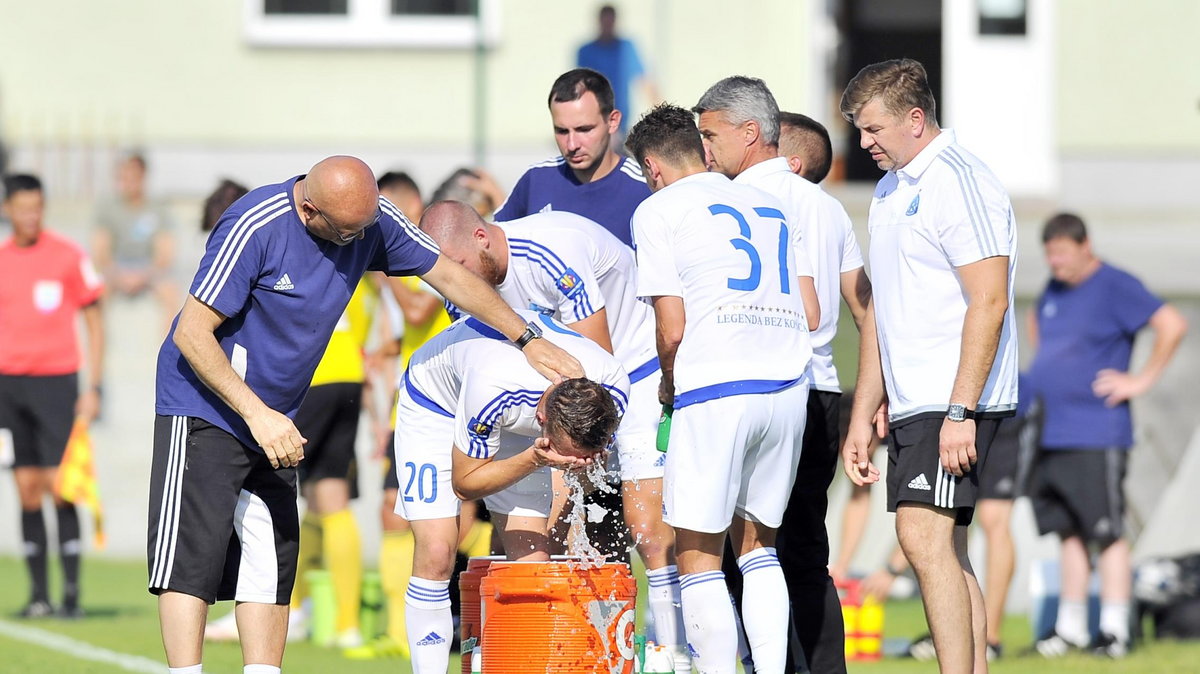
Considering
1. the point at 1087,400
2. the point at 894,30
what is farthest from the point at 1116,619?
the point at 894,30

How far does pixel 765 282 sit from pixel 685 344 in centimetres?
37

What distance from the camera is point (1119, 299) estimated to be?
10.2 metres

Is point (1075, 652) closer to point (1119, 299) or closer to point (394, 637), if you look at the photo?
point (1119, 299)

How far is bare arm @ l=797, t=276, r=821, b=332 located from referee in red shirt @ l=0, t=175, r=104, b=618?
619 cm

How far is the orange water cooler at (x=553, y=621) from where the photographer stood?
A: 21.1 feet

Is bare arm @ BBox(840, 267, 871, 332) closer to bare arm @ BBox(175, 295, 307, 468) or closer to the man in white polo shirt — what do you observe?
the man in white polo shirt

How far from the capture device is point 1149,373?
33.5 feet

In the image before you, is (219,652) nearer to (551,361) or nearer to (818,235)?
(551,361)

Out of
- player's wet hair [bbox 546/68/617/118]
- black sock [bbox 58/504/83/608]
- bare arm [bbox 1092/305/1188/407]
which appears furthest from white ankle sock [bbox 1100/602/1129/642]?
black sock [bbox 58/504/83/608]

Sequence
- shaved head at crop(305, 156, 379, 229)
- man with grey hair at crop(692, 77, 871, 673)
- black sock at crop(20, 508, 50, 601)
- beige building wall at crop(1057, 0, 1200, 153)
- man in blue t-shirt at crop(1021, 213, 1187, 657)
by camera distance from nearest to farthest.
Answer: shaved head at crop(305, 156, 379, 229)
man with grey hair at crop(692, 77, 871, 673)
man in blue t-shirt at crop(1021, 213, 1187, 657)
black sock at crop(20, 508, 50, 601)
beige building wall at crop(1057, 0, 1200, 153)

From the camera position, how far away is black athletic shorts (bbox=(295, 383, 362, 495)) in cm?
946

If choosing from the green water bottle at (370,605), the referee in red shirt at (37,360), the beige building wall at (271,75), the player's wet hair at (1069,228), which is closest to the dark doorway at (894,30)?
the beige building wall at (271,75)

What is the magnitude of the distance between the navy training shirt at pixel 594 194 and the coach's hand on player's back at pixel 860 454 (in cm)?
161

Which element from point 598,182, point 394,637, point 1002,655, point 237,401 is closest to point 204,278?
point 237,401
